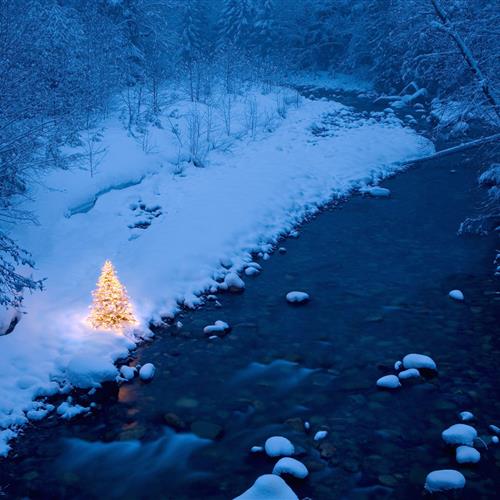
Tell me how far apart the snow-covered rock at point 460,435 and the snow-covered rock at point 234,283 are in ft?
Answer: 15.0

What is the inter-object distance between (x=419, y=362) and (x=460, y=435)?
1376mm

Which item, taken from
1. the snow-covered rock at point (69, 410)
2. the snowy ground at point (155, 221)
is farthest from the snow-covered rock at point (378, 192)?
the snow-covered rock at point (69, 410)

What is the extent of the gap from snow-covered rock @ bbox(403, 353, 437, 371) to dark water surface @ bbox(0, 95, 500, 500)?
0.23 metres

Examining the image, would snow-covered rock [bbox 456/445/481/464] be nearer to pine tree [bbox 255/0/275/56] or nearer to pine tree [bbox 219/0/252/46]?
pine tree [bbox 219/0/252/46]

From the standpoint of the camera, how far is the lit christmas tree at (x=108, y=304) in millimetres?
7004

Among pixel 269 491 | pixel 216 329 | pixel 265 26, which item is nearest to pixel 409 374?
pixel 269 491

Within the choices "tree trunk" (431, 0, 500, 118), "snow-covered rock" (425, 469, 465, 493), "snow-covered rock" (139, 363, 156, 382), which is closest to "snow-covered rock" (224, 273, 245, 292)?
"snow-covered rock" (139, 363, 156, 382)

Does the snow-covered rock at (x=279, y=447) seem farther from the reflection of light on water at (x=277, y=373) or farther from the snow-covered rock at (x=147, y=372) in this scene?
the snow-covered rock at (x=147, y=372)

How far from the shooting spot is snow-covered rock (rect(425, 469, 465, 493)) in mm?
4406

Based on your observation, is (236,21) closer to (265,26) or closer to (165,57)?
(265,26)

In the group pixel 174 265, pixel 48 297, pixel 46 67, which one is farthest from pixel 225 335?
pixel 46 67

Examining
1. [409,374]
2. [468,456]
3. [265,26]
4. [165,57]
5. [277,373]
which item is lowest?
[277,373]

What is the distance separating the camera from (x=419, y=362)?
625 centimetres

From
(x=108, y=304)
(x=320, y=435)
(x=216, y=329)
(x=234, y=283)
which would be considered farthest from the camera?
(x=234, y=283)
